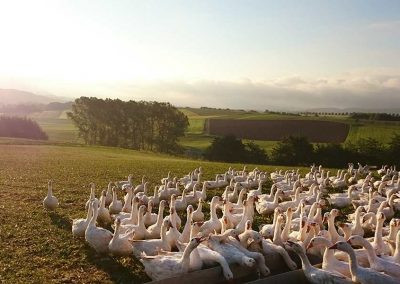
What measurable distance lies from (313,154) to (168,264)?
47780 mm

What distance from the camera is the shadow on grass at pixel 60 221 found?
46.9 ft

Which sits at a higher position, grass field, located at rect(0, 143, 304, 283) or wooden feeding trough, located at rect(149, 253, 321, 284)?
wooden feeding trough, located at rect(149, 253, 321, 284)

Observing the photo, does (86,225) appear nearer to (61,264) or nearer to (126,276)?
(61,264)

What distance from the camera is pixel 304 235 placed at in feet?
38.8

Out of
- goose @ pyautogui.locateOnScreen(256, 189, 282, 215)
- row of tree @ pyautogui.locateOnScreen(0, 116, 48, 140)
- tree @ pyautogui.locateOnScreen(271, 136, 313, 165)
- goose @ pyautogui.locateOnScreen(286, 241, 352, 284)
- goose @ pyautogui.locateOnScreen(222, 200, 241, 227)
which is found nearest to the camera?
goose @ pyautogui.locateOnScreen(286, 241, 352, 284)

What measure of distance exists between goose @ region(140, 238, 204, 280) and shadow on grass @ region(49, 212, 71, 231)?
5.25m

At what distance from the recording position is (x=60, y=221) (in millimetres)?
15086

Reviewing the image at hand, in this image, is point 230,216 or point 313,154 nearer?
point 230,216

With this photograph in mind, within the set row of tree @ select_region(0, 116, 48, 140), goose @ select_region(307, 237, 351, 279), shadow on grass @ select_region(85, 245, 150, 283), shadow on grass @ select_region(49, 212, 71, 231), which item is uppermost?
goose @ select_region(307, 237, 351, 279)

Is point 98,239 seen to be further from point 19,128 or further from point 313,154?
point 19,128

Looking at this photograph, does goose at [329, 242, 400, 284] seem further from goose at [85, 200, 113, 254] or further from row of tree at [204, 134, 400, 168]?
row of tree at [204, 134, 400, 168]

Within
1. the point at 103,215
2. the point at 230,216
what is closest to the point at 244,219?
the point at 230,216

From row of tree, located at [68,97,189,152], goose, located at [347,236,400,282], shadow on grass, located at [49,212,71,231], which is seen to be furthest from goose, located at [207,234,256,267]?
row of tree, located at [68,97,189,152]

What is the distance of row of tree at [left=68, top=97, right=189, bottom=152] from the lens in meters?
80.0
